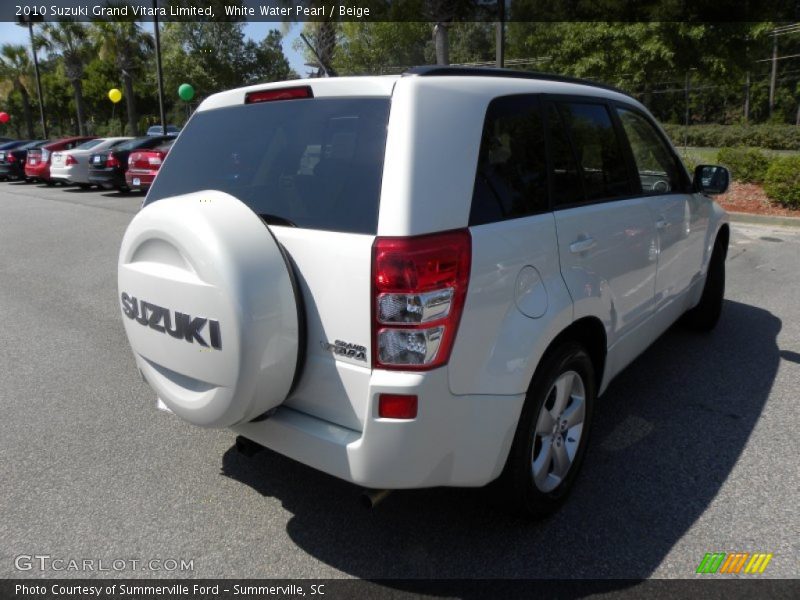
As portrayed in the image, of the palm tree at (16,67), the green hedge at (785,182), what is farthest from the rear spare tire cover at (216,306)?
the palm tree at (16,67)

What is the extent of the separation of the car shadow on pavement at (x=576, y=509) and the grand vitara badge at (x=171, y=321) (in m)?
1.04

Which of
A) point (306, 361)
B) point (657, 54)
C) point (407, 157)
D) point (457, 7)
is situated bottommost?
point (306, 361)

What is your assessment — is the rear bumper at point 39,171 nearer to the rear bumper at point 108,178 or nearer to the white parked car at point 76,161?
the white parked car at point 76,161

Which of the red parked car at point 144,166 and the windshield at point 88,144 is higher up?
the windshield at point 88,144

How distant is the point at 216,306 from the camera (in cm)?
220

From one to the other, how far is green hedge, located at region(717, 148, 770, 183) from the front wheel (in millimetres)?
11293

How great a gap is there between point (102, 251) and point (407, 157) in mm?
8087

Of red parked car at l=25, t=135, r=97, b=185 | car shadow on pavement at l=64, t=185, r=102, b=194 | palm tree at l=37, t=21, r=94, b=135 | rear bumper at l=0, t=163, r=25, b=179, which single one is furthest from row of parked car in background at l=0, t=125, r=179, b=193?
palm tree at l=37, t=21, r=94, b=135

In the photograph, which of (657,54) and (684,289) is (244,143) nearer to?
(684,289)

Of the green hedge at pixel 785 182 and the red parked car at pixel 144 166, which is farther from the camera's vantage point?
the red parked car at pixel 144 166

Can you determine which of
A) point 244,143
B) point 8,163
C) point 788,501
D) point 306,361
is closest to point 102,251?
point 244,143

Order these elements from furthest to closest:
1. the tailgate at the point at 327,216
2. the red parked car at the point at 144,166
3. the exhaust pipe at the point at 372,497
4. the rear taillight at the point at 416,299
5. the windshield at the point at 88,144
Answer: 1. the windshield at the point at 88,144
2. the red parked car at the point at 144,166
3. the exhaust pipe at the point at 372,497
4. the tailgate at the point at 327,216
5. the rear taillight at the point at 416,299

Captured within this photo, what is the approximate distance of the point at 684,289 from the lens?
169 inches

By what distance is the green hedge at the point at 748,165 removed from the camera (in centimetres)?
1240
